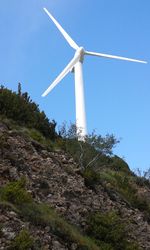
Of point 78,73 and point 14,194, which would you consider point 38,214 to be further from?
point 78,73

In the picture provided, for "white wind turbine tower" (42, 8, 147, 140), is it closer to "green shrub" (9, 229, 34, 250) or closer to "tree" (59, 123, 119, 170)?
"tree" (59, 123, 119, 170)

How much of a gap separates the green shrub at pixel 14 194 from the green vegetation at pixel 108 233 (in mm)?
2712

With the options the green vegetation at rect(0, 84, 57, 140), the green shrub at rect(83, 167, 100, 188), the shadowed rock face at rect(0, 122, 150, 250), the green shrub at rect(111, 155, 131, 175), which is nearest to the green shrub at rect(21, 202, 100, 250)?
the shadowed rock face at rect(0, 122, 150, 250)

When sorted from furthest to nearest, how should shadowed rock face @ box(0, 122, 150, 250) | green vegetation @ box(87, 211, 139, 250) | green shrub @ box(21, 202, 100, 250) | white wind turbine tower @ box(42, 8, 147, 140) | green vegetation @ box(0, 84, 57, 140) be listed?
white wind turbine tower @ box(42, 8, 147, 140) → green vegetation @ box(0, 84, 57, 140) → shadowed rock face @ box(0, 122, 150, 250) → green vegetation @ box(87, 211, 139, 250) → green shrub @ box(21, 202, 100, 250)

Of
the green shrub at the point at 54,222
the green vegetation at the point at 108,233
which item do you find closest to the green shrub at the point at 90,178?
the green vegetation at the point at 108,233

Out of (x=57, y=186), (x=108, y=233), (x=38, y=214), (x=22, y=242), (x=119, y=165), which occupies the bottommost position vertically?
(x=22, y=242)

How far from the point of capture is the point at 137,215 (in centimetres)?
2392

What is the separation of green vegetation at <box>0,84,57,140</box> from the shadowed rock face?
10.5ft

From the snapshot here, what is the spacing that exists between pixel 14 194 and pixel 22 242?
9.23ft

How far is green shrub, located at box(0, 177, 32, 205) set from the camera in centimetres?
1736

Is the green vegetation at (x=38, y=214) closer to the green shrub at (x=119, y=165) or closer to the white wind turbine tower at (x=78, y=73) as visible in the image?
the green shrub at (x=119, y=165)

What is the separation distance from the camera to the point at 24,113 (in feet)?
93.5

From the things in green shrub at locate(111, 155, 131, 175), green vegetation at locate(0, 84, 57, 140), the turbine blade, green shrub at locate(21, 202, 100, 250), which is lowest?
green shrub at locate(21, 202, 100, 250)

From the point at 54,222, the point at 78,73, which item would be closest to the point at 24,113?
the point at 54,222
